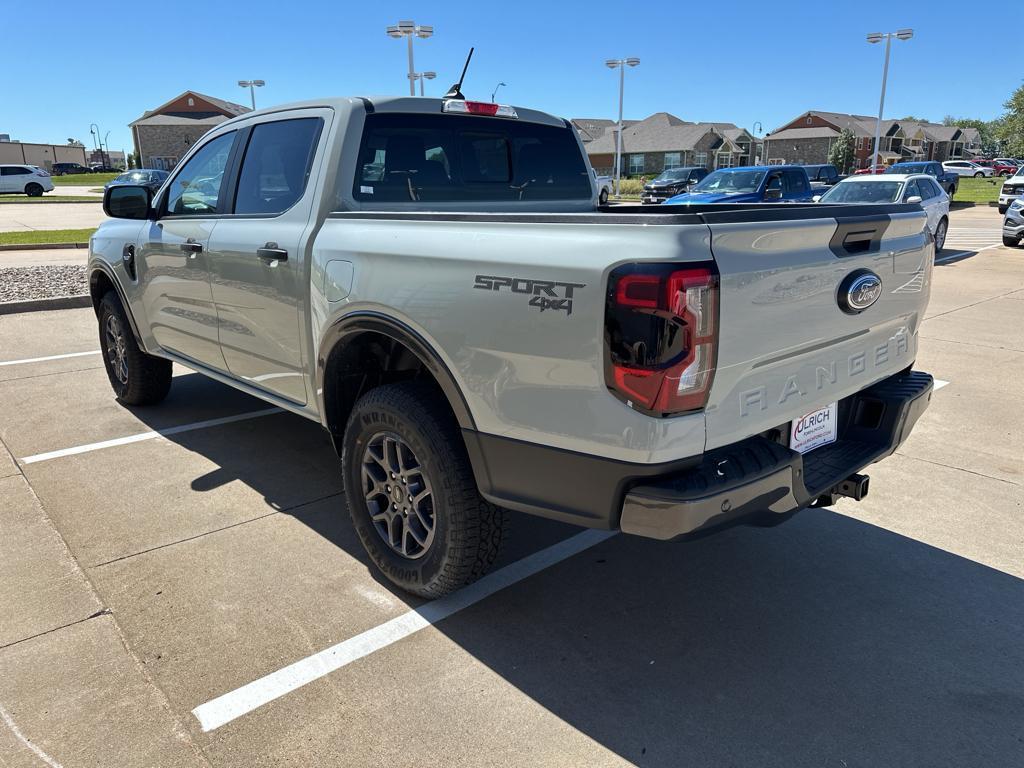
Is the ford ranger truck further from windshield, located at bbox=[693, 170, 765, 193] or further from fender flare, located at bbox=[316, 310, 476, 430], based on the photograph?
windshield, located at bbox=[693, 170, 765, 193]

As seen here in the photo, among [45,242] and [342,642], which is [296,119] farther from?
[45,242]

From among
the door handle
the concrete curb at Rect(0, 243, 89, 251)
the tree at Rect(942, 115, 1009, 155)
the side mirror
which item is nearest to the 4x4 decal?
the door handle

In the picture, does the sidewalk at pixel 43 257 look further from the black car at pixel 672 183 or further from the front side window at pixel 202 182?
the black car at pixel 672 183

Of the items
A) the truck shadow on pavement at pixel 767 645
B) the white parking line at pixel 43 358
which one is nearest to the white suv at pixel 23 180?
the white parking line at pixel 43 358

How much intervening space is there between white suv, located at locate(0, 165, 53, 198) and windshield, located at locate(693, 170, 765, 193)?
3923cm

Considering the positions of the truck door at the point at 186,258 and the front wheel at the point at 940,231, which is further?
the front wheel at the point at 940,231

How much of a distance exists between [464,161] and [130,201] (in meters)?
2.21

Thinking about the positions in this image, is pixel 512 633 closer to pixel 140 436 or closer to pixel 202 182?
pixel 202 182

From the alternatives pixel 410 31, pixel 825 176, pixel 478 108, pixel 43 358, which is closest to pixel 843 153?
pixel 825 176

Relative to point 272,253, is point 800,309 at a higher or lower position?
lower

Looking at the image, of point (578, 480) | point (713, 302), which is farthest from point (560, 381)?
point (713, 302)

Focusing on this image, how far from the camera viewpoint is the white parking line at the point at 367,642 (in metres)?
2.58

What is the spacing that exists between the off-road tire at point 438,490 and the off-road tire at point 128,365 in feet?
10.1

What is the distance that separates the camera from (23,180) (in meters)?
42.0
